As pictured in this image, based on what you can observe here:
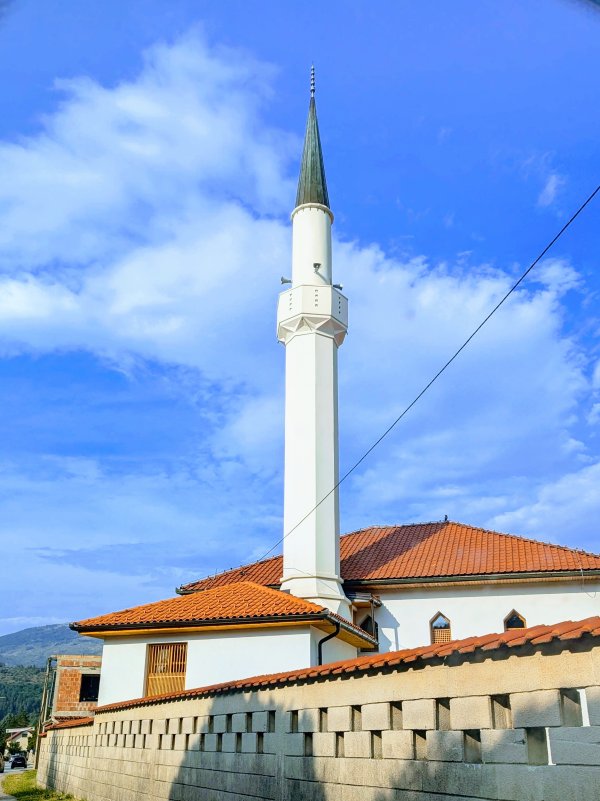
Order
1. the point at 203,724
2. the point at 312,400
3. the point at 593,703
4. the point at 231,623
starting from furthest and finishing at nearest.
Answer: the point at 312,400
the point at 231,623
the point at 203,724
the point at 593,703

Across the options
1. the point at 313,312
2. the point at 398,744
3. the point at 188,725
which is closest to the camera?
the point at 398,744

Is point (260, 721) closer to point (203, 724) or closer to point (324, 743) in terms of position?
point (324, 743)

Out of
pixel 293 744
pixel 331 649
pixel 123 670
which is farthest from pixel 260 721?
pixel 123 670

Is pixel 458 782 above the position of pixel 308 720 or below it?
below

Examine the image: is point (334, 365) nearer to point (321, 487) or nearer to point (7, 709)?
point (321, 487)

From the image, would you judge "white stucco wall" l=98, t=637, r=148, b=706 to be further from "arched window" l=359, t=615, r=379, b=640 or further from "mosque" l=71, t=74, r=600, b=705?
"arched window" l=359, t=615, r=379, b=640

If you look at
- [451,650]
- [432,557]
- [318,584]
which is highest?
[432,557]

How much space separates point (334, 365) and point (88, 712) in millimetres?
18798

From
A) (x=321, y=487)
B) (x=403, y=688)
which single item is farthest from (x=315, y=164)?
(x=403, y=688)

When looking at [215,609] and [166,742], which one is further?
[215,609]

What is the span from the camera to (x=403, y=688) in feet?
25.9

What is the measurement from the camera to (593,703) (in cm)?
573

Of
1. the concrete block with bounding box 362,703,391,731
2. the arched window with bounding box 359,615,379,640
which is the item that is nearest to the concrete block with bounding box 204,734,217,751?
the concrete block with bounding box 362,703,391,731

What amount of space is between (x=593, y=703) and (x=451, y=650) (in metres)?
1.66
